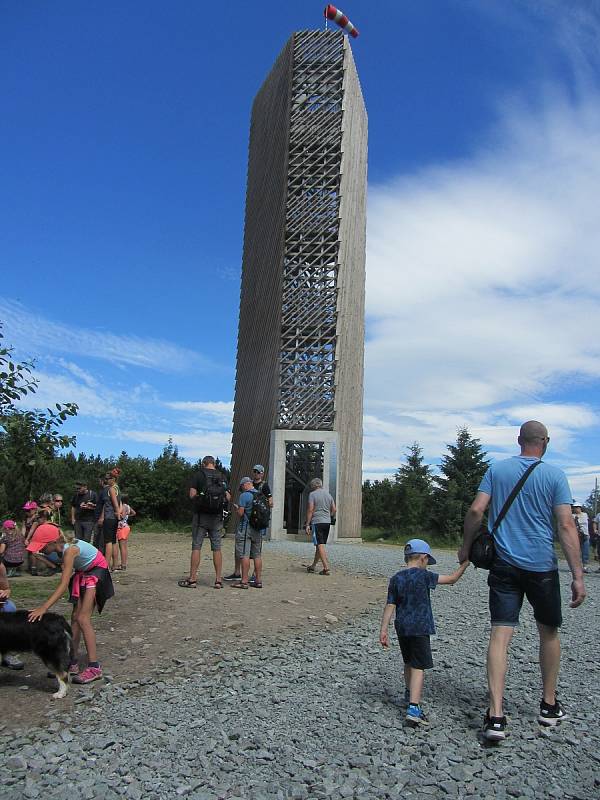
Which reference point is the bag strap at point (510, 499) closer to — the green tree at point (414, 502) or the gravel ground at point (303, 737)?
the gravel ground at point (303, 737)

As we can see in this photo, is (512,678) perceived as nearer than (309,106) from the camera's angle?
Yes

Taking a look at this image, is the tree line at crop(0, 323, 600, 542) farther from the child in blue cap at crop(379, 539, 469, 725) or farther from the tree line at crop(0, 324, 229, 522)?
the child in blue cap at crop(379, 539, 469, 725)

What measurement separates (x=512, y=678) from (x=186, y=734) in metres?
2.68

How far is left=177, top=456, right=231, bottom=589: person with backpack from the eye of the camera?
30.2ft

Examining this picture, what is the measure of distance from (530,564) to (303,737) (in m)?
1.75

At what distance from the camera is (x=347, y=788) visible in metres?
3.47

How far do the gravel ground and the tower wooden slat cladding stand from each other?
65.6 ft

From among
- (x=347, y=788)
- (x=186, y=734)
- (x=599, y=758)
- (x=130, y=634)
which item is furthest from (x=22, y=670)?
(x=599, y=758)

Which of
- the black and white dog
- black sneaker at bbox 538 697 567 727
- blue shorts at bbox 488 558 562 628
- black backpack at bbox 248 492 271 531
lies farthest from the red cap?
black sneaker at bbox 538 697 567 727

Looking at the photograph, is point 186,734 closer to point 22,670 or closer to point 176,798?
point 176,798

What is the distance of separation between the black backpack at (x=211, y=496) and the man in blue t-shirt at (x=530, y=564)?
5.31 m

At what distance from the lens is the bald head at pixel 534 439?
4.50 metres

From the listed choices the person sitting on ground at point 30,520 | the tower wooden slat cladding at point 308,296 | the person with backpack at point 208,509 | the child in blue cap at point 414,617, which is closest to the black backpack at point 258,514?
the person with backpack at point 208,509

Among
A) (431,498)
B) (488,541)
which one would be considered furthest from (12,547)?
(431,498)
